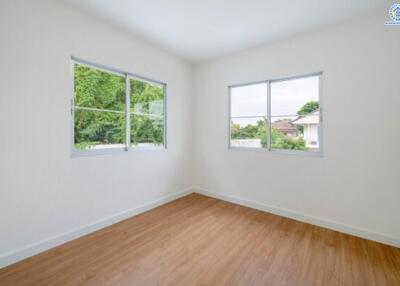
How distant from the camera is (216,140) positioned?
3840 millimetres

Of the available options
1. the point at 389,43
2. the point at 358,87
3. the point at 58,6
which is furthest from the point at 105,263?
the point at 389,43

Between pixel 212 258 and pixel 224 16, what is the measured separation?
2870mm

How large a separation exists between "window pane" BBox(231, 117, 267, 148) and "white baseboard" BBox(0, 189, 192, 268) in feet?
6.13

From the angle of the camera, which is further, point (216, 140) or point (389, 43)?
point (216, 140)

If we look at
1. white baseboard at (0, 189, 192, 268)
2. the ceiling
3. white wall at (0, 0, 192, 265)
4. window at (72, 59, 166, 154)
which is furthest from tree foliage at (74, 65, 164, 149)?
white baseboard at (0, 189, 192, 268)

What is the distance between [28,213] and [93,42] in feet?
6.98

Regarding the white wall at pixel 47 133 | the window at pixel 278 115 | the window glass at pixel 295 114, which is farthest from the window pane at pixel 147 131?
the window glass at pixel 295 114

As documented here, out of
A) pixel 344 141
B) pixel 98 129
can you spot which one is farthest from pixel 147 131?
pixel 344 141

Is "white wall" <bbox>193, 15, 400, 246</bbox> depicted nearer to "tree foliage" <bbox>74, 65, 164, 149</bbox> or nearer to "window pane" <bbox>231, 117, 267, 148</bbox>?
"window pane" <bbox>231, 117, 267, 148</bbox>

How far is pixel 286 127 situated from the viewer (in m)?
3.09

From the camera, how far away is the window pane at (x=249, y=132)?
3.34m

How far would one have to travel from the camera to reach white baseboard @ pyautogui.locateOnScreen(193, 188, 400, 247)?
2.30 metres

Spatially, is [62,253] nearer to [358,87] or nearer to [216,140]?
[216,140]

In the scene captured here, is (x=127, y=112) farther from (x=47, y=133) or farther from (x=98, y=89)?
(x=47, y=133)
